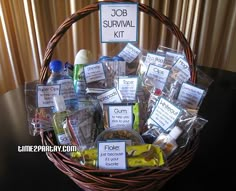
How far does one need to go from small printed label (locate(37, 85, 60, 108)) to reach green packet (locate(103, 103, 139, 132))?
0.54ft

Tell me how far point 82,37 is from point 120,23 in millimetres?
870

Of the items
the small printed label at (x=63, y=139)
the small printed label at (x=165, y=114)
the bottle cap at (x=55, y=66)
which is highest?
the bottle cap at (x=55, y=66)

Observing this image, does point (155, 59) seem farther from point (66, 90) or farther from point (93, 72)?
point (66, 90)

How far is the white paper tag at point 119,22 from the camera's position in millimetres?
733

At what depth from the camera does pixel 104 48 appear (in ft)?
5.19

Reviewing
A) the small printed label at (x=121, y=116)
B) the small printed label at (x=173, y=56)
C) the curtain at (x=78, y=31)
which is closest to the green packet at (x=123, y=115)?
the small printed label at (x=121, y=116)

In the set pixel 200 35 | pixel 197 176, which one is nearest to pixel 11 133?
pixel 197 176

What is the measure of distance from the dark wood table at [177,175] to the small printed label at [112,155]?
0.43 feet

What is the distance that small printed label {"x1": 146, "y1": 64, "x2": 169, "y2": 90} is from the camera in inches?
31.4

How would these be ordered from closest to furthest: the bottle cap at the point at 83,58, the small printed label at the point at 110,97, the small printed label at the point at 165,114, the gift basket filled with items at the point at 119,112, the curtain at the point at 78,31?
1. the gift basket filled with items at the point at 119,112
2. the small printed label at the point at 165,114
3. the small printed label at the point at 110,97
4. the bottle cap at the point at 83,58
5. the curtain at the point at 78,31

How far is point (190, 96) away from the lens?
2.40ft

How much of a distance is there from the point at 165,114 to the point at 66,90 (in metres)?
0.29

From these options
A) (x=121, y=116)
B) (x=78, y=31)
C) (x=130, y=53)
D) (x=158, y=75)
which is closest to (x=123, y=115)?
(x=121, y=116)

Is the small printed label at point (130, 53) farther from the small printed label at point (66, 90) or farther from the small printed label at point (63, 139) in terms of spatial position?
the small printed label at point (63, 139)
